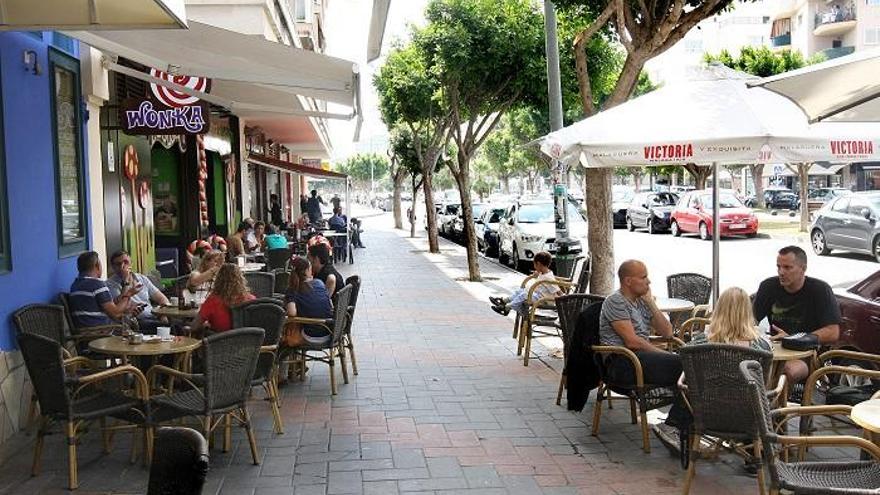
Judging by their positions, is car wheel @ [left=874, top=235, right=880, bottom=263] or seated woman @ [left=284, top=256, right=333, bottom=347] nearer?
seated woman @ [left=284, top=256, right=333, bottom=347]

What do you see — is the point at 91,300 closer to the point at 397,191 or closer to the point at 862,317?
the point at 862,317

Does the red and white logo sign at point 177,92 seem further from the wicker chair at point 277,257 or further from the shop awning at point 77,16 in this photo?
the wicker chair at point 277,257

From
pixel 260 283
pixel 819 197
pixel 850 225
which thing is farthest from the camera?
pixel 819 197

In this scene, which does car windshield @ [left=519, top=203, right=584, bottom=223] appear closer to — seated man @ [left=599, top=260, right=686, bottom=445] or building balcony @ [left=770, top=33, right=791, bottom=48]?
seated man @ [left=599, top=260, right=686, bottom=445]

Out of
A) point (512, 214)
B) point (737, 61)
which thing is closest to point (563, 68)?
point (512, 214)

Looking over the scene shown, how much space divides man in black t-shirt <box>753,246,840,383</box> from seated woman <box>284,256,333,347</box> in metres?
3.88

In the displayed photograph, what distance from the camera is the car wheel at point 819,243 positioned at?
2159 centimetres

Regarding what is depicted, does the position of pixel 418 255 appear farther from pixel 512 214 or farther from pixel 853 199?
pixel 853 199

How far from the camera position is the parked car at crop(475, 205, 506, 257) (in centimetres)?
2504

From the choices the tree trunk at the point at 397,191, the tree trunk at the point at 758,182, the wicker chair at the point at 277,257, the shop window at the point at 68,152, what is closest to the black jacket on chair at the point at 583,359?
the shop window at the point at 68,152

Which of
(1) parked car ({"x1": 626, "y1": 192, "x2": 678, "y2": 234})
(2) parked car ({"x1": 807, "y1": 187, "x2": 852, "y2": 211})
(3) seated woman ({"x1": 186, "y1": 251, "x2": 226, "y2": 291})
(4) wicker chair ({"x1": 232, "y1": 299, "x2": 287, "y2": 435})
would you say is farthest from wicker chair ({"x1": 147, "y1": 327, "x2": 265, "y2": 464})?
(2) parked car ({"x1": 807, "y1": 187, "x2": 852, "y2": 211})

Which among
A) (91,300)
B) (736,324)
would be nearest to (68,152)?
(91,300)

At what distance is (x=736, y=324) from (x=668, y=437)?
1147mm

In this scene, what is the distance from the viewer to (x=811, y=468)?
4121mm
